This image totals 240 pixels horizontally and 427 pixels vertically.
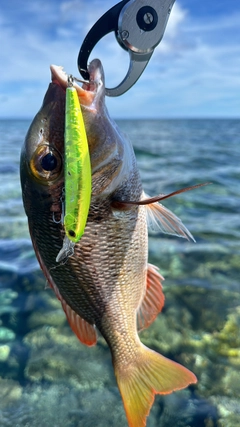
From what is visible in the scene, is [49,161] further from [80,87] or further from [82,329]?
[82,329]

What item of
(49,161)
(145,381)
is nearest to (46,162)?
(49,161)

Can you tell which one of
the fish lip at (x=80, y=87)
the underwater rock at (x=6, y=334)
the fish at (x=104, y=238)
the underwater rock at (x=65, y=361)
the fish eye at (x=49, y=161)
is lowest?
the underwater rock at (x=65, y=361)

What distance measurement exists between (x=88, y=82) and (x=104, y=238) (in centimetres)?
75

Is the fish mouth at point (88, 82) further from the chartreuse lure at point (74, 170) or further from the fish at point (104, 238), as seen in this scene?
the chartreuse lure at point (74, 170)

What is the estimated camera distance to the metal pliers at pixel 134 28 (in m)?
2.04

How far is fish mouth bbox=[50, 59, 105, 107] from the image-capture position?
166 centimetres

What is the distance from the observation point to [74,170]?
55.5 inches

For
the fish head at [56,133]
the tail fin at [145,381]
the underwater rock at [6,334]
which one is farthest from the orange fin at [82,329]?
the underwater rock at [6,334]

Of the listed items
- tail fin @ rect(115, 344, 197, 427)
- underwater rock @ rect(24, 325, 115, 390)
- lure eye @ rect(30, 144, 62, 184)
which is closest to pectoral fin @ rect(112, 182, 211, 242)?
lure eye @ rect(30, 144, 62, 184)

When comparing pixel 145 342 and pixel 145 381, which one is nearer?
pixel 145 381

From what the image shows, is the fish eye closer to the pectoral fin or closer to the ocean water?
the pectoral fin

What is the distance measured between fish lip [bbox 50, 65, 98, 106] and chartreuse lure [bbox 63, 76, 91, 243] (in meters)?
0.25

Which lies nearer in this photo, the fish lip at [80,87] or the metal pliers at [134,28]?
the fish lip at [80,87]

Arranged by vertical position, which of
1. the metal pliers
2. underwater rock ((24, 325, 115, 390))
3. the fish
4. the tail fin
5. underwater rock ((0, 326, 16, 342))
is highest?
the metal pliers
